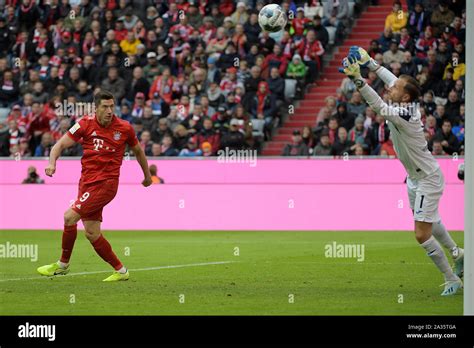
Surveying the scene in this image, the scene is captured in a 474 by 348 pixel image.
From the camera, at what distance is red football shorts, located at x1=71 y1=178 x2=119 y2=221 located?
1299 centimetres

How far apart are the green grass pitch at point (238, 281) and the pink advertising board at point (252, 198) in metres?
1.33

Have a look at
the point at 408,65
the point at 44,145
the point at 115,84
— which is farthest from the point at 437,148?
the point at 44,145

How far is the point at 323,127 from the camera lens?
24.6m

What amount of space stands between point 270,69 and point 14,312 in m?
16.5

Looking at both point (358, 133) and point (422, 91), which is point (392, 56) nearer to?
point (422, 91)

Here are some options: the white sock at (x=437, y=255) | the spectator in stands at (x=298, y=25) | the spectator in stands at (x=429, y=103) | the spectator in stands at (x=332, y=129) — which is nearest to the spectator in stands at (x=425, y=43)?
the spectator in stands at (x=429, y=103)

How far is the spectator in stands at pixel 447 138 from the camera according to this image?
→ 23078mm

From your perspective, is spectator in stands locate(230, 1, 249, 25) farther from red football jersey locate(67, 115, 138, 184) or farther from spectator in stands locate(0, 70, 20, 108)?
red football jersey locate(67, 115, 138, 184)

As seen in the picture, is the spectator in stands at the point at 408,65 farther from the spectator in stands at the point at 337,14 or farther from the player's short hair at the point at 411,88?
the player's short hair at the point at 411,88

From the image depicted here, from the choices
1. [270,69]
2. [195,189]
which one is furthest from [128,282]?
[270,69]

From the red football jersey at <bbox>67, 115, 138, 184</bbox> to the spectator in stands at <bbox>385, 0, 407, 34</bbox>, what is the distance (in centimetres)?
1459
